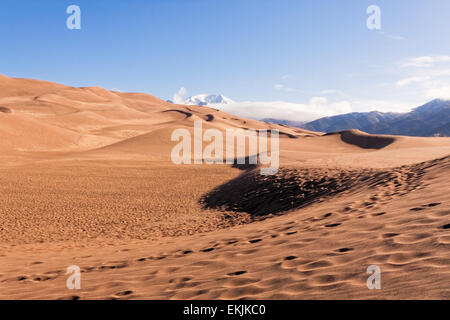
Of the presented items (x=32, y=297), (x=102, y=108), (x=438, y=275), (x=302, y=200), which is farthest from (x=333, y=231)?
(x=102, y=108)

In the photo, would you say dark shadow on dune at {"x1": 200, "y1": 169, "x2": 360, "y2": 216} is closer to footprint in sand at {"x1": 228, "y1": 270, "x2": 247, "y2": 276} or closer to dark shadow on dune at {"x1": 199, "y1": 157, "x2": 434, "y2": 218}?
dark shadow on dune at {"x1": 199, "y1": 157, "x2": 434, "y2": 218}

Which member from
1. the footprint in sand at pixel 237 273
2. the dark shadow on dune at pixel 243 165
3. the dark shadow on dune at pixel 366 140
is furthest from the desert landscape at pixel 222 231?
the dark shadow on dune at pixel 366 140

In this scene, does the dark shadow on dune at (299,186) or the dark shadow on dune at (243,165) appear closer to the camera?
the dark shadow on dune at (299,186)

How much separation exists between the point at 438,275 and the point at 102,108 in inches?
3530

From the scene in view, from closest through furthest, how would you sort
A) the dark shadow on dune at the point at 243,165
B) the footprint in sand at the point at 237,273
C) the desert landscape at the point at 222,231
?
the desert landscape at the point at 222,231, the footprint in sand at the point at 237,273, the dark shadow on dune at the point at 243,165

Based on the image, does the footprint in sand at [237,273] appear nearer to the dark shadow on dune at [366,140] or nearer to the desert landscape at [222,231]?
the desert landscape at [222,231]

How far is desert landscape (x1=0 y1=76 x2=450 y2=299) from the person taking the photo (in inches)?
153

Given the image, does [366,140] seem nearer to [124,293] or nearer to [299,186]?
[299,186]

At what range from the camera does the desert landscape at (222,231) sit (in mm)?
3898

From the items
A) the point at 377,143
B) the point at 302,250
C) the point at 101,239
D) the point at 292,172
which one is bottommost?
the point at 101,239

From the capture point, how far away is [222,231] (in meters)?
8.81

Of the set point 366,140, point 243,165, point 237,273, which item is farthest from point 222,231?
point 366,140

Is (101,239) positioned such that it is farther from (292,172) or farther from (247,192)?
(292,172)
